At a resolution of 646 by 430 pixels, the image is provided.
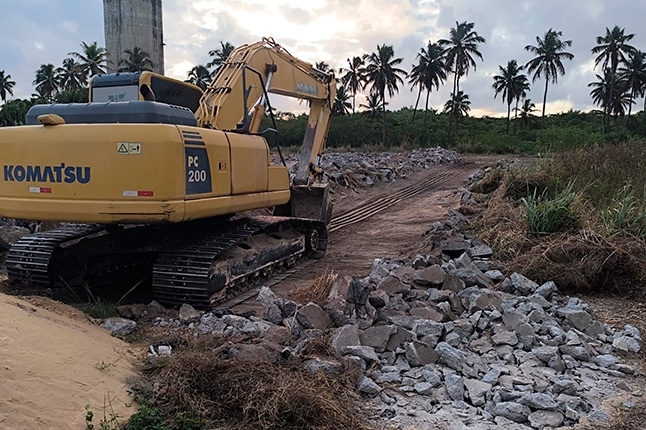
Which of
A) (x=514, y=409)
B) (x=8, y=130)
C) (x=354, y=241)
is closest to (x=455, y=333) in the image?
(x=514, y=409)

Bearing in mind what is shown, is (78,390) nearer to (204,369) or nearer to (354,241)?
(204,369)

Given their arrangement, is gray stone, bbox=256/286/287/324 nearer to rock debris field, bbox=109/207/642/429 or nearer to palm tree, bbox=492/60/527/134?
rock debris field, bbox=109/207/642/429

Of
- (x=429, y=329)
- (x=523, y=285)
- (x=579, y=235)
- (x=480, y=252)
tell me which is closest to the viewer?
(x=429, y=329)

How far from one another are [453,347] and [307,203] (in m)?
5.44

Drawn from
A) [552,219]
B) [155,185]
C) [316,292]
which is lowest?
[316,292]

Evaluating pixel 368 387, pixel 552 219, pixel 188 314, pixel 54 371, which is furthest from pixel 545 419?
pixel 552 219

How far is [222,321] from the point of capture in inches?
199

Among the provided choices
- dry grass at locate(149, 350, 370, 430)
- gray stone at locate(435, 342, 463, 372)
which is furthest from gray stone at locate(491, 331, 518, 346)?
dry grass at locate(149, 350, 370, 430)

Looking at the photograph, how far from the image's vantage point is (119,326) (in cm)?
507

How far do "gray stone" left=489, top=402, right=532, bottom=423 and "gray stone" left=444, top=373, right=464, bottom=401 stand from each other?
0.78ft

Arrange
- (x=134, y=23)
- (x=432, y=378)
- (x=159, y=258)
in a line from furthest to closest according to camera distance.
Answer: (x=134, y=23) → (x=159, y=258) → (x=432, y=378)

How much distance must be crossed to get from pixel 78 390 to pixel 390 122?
5726 centimetres

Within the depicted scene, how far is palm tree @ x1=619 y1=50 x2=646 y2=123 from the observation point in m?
52.2

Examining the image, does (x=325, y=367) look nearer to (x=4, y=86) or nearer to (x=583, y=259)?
(x=583, y=259)
